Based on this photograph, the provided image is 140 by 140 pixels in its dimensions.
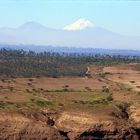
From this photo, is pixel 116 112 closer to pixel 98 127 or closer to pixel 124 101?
pixel 98 127

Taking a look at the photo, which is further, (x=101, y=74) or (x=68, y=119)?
(x=101, y=74)

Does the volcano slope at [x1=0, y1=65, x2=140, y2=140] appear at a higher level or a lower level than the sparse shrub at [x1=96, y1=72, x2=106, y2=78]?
higher

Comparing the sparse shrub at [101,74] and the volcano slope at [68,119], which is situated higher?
the volcano slope at [68,119]

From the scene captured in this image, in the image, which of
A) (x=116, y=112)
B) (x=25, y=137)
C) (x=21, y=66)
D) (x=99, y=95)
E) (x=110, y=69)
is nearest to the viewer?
(x=25, y=137)

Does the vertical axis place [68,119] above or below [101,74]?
above

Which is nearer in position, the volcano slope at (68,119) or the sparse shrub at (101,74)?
the volcano slope at (68,119)

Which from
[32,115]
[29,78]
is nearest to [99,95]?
[32,115]

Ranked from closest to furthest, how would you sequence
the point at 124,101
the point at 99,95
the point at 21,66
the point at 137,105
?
the point at 137,105 < the point at 124,101 < the point at 99,95 < the point at 21,66

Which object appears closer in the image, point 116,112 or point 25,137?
point 25,137

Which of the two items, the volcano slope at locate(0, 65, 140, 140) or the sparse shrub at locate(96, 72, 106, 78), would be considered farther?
the sparse shrub at locate(96, 72, 106, 78)

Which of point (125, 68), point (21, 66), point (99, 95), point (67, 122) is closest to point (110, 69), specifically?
point (125, 68)
